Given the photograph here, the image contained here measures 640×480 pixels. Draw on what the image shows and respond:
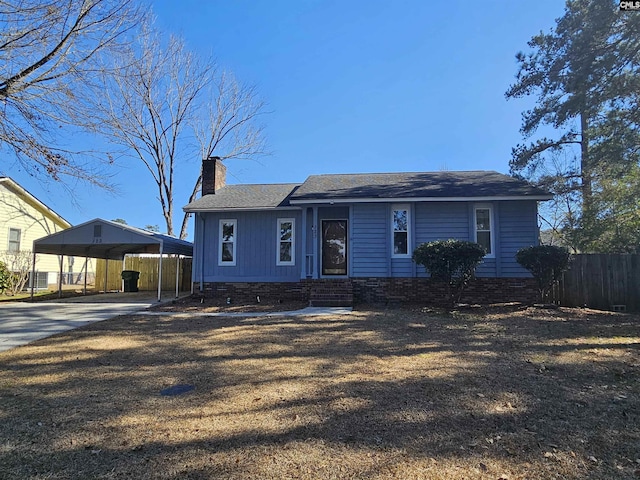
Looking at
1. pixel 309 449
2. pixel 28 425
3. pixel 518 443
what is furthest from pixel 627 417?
pixel 28 425

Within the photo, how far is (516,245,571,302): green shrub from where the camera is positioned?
32.3ft

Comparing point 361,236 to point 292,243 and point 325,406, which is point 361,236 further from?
point 325,406

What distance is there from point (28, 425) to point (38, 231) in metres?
21.7

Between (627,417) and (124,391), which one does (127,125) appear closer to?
(124,391)

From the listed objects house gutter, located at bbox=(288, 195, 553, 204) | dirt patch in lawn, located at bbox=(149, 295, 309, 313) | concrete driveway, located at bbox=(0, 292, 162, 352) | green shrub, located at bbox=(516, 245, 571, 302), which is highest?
house gutter, located at bbox=(288, 195, 553, 204)

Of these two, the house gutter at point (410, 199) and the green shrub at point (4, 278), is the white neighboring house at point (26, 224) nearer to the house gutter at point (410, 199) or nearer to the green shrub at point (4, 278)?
the green shrub at point (4, 278)

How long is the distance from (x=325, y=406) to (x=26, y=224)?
2245cm

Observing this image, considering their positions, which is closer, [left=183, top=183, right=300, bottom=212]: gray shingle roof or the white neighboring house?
[left=183, top=183, right=300, bottom=212]: gray shingle roof

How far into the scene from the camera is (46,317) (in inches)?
379

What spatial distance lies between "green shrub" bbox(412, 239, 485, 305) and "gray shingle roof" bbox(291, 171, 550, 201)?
7.02 ft

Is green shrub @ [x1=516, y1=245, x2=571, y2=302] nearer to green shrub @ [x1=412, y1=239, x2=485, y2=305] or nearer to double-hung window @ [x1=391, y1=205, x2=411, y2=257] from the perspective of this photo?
green shrub @ [x1=412, y1=239, x2=485, y2=305]

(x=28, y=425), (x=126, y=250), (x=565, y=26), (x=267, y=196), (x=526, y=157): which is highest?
(x=565, y=26)

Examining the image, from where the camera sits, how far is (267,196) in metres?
14.4

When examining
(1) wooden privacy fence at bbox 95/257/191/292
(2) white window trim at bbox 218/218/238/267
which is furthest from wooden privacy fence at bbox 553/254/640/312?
(1) wooden privacy fence at bbox 95/257/191/292
